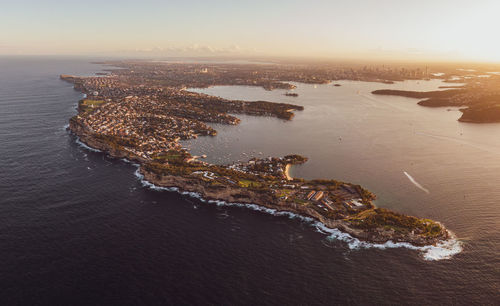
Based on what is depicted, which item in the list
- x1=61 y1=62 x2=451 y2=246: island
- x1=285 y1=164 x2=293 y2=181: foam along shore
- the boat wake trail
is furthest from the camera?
x1=285 y1=164 x2=293 y2=181: foam along shore

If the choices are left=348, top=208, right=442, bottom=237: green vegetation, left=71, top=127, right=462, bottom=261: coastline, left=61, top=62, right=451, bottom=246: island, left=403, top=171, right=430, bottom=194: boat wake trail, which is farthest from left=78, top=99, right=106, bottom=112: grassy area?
left=403, top=171, right=430, bottom=194: boat wake trail

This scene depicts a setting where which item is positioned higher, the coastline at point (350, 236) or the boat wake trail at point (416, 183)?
the boat wake trail at point (416, 183)

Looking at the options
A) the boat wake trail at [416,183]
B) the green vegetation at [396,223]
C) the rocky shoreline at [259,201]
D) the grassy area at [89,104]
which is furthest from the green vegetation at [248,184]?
the grassy area at [89,104]

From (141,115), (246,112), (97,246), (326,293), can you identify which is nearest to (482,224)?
(326,293)

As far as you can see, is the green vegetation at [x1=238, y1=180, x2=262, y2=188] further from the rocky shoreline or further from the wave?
the wave

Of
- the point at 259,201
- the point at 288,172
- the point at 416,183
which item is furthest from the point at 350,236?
the point at 416,183

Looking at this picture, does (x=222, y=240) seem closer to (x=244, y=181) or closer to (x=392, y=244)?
(x=244, y=181)

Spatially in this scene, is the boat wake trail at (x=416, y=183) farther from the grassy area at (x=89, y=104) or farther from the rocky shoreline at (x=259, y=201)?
the grassy area at (x=89, y=104)

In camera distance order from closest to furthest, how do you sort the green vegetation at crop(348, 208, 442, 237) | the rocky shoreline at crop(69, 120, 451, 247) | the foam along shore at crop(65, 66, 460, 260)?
the rocky shoreline at crop(69, 120, 451, 247) → the green vegetation at crop(348, 208, 442, 237) → the foam along shore at crop(65, 66, 460, 260)

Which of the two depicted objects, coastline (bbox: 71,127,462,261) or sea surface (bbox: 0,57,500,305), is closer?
sea surface (bbox: 0,57,500,305)
